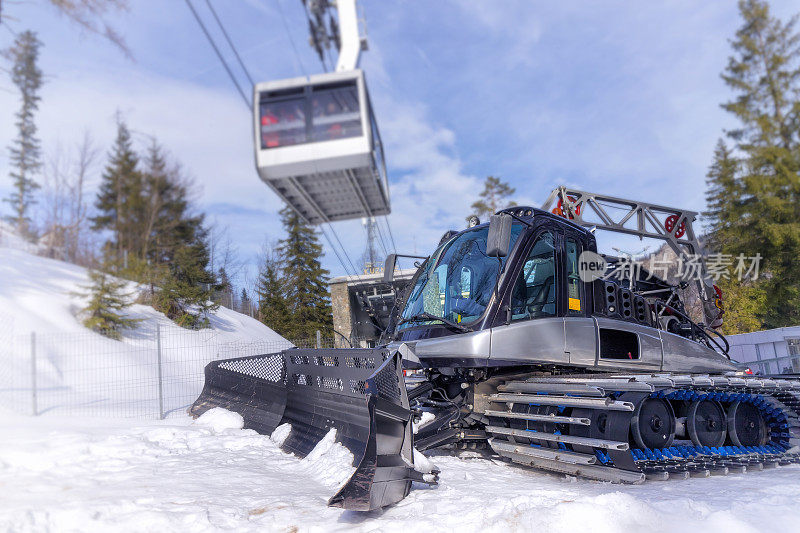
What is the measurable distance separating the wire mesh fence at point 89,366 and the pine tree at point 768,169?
2137 cm

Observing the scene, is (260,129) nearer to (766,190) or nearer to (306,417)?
(306,417)

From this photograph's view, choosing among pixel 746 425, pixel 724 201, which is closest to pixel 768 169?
pixel 724 201

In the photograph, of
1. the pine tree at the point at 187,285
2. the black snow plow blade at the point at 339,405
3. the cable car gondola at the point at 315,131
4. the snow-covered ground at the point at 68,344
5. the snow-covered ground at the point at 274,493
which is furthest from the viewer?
the cable car gondola at the point at 315,131

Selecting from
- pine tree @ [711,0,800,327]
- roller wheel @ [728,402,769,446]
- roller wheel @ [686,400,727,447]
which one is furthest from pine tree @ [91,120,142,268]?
pine tree @ [711,0,800,327]

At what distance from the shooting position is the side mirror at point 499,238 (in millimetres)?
4992

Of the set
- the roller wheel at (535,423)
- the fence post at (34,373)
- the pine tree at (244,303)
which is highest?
the pine tree at (244,303)

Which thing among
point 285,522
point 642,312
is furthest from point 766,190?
point 285,522

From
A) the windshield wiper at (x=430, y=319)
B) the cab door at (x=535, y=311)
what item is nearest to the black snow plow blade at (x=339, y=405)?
the windshield wiper at (x=430, y=319)

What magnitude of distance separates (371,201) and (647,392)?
9.74 ft

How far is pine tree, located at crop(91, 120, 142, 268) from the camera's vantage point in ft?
9.12

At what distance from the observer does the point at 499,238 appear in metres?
5.02

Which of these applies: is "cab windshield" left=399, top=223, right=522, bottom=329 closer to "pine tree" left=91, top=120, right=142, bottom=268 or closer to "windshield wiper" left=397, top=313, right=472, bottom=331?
"windshield wiper" left=397, top=313, right=472, bottom=331

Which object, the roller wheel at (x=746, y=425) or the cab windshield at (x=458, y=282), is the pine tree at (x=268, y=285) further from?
the roller wheel at (x=746, y=425)

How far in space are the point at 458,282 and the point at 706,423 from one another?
3.04 m
